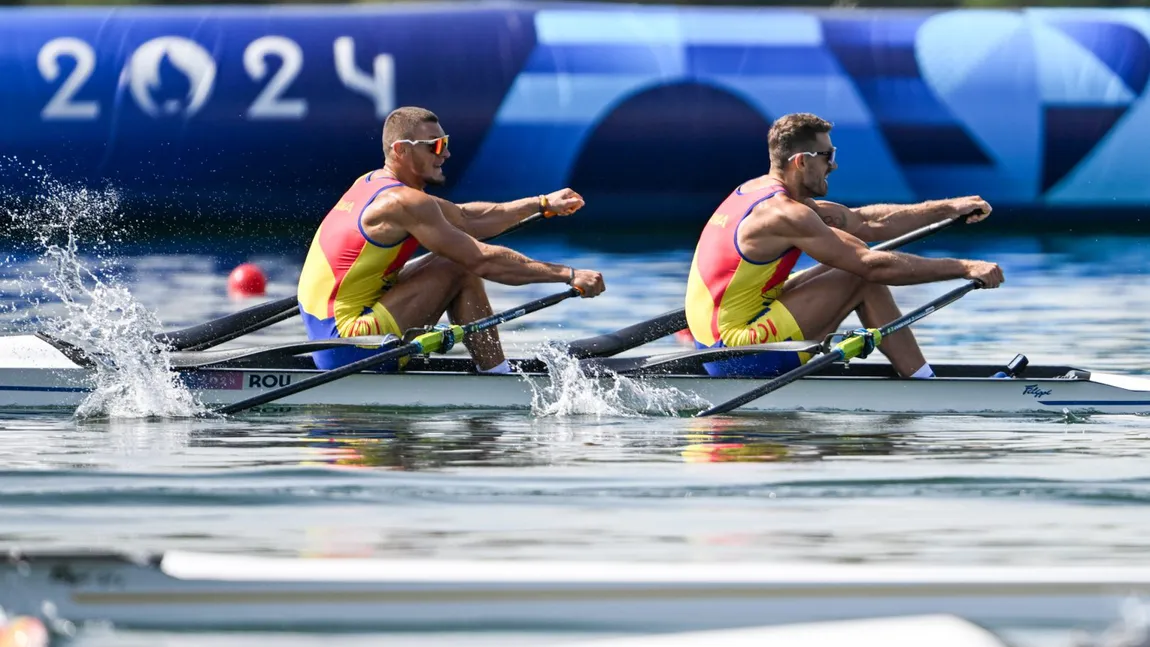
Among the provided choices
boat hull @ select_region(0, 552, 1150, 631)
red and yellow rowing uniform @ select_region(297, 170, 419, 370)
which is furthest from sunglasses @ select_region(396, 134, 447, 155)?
boat hull @ select_region(0, 552, 1150, 631)

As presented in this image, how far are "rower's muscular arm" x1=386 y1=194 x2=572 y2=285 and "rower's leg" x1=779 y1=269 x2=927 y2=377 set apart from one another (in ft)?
4.01

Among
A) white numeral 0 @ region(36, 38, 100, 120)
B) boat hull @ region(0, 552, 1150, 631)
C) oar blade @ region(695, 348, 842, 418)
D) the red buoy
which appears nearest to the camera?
boat hull @ region(0, 552, 1150, 631)

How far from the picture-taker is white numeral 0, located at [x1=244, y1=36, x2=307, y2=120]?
21188 mm

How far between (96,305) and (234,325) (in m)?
0.81

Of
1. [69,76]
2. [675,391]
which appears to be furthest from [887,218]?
[69,76]

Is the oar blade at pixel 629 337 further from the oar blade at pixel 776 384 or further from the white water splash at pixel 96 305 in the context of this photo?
the white water splash at pixel 96 305

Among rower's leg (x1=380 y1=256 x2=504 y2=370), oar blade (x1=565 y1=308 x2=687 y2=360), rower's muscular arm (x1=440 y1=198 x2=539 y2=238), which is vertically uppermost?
rower's muscular arm (x1=440 y1=198 x2=539 y2=238)

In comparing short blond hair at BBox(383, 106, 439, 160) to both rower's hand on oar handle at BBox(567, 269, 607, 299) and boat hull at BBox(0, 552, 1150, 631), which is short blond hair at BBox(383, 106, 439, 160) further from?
boat hull at BBox(0, 552, 1150, 631)

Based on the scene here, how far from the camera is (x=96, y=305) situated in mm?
9602

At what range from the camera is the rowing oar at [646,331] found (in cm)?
963

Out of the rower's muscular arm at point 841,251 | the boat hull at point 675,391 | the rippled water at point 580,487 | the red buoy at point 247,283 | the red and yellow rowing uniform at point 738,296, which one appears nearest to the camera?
the rippled water at point 580,487

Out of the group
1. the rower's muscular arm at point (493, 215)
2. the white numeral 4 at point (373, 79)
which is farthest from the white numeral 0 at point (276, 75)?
the rower's muscular arm at point (493, 215)

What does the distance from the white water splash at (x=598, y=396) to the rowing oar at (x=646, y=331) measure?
1.17 ft

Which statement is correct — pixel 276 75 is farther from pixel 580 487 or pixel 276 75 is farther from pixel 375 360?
pixel 580 487
